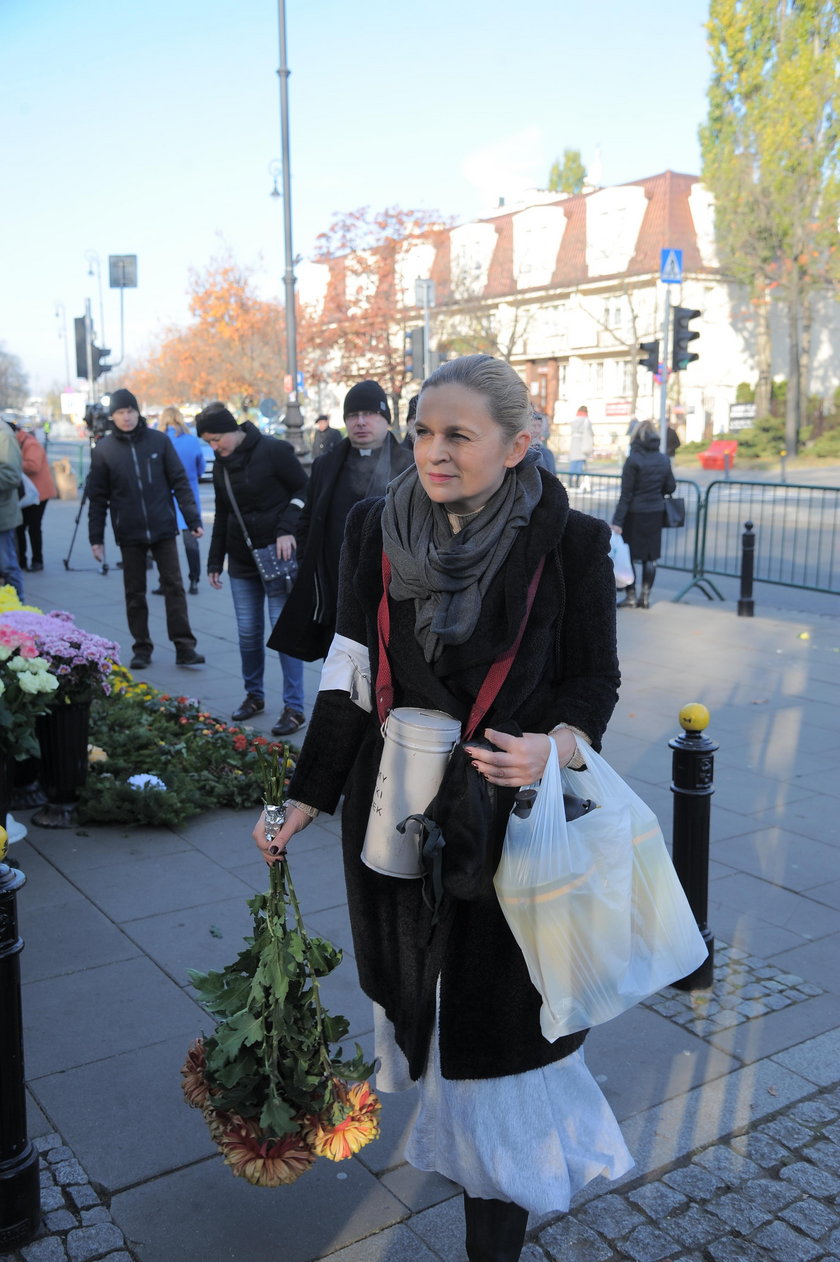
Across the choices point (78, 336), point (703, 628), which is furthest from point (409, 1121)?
point (78, 336)

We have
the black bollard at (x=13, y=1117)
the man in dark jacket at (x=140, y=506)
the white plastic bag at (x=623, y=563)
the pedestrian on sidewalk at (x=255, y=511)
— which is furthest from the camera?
the white plastic bag at (x=623, y=563)

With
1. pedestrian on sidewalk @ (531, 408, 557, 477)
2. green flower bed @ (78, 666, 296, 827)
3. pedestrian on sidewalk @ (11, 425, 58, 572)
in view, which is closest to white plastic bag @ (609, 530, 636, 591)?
pedestrian on sidewalk @ (531, 408, 557, 477)

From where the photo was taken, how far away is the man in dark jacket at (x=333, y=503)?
5.47 meters

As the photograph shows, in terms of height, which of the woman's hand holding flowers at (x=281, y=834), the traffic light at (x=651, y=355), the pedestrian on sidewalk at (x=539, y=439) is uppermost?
the traffic light at (x=651, y=355)

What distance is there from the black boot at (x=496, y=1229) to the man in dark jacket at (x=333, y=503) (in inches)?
131

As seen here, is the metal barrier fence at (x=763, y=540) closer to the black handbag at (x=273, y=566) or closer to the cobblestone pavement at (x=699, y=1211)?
the black handbag at (x=273, y=566)

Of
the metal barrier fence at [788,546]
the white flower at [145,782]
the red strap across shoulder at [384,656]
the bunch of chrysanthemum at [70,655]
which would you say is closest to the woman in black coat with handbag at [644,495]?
the metal barrier fence at [788,546]

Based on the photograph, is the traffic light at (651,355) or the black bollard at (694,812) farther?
the traffic light at (651,355)

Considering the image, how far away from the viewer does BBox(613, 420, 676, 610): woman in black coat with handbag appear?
37.0 ft

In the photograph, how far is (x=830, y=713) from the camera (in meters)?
7.70

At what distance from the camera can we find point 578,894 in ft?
7.06

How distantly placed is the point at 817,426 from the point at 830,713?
36241mm

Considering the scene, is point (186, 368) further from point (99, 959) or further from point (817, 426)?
point (99, 959)

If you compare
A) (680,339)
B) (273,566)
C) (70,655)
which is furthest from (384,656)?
(680,339)
